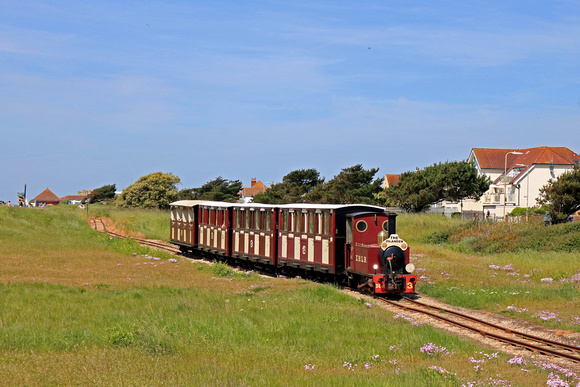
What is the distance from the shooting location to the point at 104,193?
→ 136 m

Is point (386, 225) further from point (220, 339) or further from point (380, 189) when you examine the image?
point (380, 189)

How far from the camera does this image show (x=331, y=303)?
19.5m

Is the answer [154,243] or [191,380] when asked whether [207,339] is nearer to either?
[191,380]

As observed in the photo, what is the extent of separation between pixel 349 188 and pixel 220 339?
64016 mm

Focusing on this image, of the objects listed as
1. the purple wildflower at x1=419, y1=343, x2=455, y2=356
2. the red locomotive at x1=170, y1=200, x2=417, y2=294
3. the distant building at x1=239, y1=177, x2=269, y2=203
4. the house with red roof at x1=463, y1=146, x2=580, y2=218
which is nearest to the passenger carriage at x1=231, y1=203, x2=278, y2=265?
the red locomotive at x1=170, y1=200, x2=417, y2=294

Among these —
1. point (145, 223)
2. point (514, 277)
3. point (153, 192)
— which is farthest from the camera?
point (153, 192)

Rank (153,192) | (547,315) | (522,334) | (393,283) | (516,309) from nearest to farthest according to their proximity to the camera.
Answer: (522,334) < (547,315) < (516,309) < (393,283) < (153,192)

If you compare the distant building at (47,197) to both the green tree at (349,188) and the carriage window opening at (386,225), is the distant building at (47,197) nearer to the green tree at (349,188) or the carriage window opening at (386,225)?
the green tree at (349,188)

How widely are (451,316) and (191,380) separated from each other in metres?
10.8

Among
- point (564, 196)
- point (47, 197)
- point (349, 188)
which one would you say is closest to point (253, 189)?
point (47, 197)

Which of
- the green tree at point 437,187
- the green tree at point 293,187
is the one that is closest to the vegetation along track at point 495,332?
the green tree at point 437,187

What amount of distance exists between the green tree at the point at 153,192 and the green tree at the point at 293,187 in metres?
13.0

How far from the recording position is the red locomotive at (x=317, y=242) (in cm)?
2123

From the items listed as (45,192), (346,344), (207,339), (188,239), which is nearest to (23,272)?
(188,239)
